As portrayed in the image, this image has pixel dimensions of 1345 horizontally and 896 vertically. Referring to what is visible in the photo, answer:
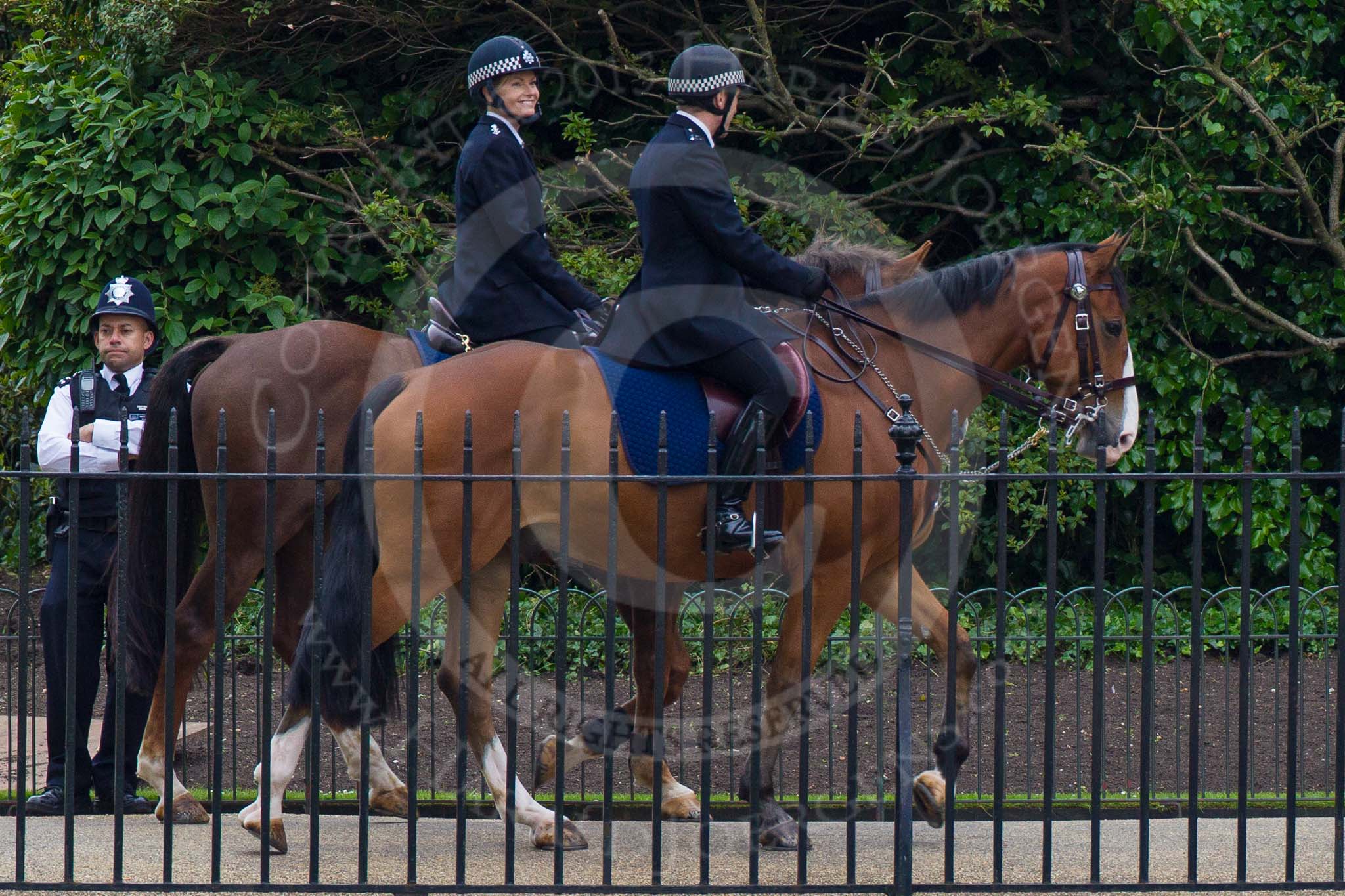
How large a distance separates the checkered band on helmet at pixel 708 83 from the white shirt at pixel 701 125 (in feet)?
0.27

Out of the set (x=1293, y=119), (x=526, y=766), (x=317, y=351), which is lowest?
(x=526, y=766)

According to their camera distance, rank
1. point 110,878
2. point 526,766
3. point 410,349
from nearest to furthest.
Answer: point 110,878
point 410,349
point 526,766

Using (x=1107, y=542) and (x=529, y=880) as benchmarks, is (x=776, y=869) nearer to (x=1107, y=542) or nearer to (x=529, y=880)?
(x=529, y=880)

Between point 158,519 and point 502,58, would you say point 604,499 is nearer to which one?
point 502,58

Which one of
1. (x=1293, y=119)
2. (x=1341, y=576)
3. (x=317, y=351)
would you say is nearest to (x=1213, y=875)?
(x=1341, y=576)

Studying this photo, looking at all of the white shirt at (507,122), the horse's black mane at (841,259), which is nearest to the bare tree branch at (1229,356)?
the horse's black mane at (841,259)

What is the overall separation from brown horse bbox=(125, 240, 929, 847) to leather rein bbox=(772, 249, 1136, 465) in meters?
0.31

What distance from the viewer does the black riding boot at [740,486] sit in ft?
17.4

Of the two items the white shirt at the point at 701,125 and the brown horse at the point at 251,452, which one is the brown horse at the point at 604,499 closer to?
the brown horse at the point at 251,452

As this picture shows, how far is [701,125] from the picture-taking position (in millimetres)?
5566

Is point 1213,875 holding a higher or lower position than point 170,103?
lower

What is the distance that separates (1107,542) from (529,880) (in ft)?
22.7

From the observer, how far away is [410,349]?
6.46m

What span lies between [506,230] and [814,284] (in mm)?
1270
